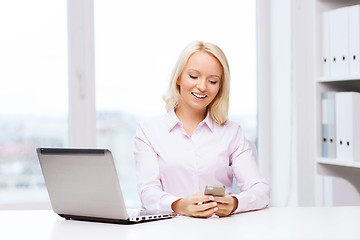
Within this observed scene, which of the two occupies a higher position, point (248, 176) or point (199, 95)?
point (199, 95)

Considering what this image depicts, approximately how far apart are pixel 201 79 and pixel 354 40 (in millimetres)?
993

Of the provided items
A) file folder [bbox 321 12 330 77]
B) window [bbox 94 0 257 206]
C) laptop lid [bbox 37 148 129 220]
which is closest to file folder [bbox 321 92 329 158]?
file folder [bbox 321 12 330 77]

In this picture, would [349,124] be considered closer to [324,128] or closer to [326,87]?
[324,128]

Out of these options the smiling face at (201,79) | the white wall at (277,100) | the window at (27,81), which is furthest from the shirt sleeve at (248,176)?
the window at (27,81)

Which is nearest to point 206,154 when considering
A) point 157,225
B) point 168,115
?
point 168,115

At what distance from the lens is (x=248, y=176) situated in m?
2.12

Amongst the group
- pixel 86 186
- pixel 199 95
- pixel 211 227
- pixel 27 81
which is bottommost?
pixel 211 227

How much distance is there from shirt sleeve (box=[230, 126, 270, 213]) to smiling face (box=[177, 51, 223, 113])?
0.23m

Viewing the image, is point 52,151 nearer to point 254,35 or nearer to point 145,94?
point 145,94

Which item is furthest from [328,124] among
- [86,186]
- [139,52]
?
[86,186]

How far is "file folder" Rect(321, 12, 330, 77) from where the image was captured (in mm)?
2848

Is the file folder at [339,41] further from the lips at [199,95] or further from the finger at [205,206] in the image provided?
the finger at [205,206]

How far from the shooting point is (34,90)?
11.7 feet

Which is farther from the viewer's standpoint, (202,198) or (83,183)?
(202,198)
